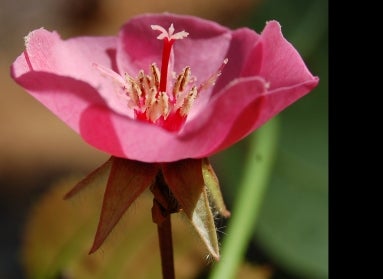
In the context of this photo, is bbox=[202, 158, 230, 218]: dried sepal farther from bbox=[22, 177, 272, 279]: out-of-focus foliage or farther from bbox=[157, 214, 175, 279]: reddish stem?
bbox=[22, 177, 272, 279]: out-of-focus foliage

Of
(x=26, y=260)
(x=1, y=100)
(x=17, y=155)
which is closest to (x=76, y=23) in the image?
(x=1, y=100)

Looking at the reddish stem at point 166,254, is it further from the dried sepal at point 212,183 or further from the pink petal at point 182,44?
the pink petal at point 182,44

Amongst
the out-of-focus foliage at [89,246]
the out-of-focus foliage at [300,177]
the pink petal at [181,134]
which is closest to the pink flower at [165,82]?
the pink petal at [181,134]

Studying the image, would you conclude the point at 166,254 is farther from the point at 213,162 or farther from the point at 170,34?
the point at 213,162

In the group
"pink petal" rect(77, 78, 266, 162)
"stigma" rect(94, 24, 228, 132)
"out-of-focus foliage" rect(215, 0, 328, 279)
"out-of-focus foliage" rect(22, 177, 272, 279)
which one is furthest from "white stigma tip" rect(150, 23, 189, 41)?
"out-of-focus foliage" rect(215, 0, 328, 279)

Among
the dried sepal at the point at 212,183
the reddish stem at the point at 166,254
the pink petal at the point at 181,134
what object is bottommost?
the reddish stem at the point at 166,254

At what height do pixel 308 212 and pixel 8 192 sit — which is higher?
pixel 308 212
